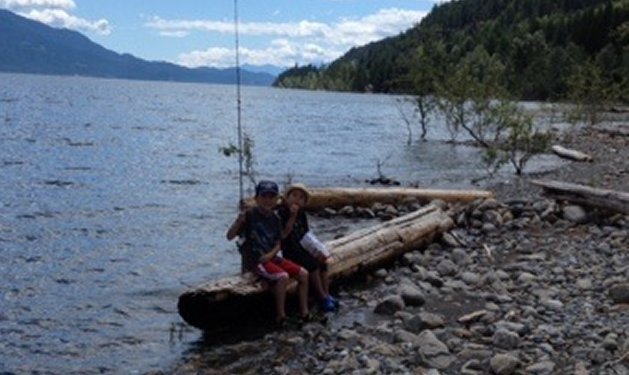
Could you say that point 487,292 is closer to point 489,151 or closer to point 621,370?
point 621,370

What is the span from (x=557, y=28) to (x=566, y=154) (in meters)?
125

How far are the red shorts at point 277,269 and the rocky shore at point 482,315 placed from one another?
81cm

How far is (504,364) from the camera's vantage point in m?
8.14

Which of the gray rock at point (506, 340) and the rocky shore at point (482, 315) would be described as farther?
the gray rock at point (506, 340)

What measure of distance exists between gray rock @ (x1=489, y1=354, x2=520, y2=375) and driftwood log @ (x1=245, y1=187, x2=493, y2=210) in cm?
1282

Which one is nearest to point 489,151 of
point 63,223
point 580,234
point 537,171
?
point 537,171

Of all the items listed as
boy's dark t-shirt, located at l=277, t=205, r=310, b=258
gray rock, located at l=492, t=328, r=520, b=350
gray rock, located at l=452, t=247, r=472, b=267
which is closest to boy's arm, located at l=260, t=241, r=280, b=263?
boy's dark t-shirt, located at l=277, t=205, r=310, b=258

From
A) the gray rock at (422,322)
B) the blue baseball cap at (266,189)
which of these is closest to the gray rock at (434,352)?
the gray rock at (422,322)

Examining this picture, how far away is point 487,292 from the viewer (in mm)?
11797

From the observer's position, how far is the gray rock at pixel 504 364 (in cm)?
809

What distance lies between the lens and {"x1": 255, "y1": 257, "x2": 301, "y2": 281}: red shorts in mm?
10680

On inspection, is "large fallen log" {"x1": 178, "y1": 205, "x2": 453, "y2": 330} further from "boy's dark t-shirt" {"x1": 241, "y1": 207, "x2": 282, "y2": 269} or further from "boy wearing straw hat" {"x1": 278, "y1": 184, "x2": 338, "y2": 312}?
"boy wearing straw hat" {"x1": 278, "y1": 184, "x2": 338, "y2": 312}

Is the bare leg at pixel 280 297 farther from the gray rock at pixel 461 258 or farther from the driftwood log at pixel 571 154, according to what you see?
the driftwood log at pixel 571 154

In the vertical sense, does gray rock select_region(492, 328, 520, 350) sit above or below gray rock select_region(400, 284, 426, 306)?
above
